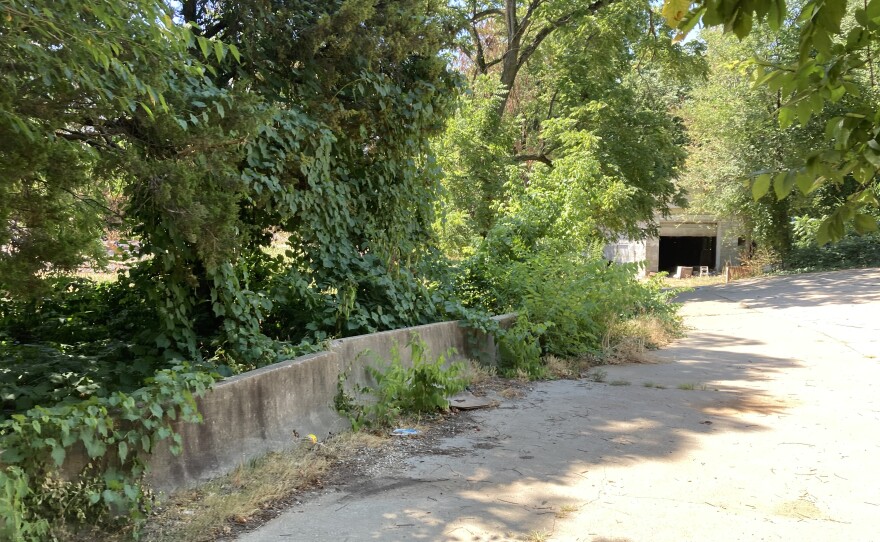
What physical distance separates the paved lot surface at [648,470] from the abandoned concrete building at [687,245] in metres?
28.0

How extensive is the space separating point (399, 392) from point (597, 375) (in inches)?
136

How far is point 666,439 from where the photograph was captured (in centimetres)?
652

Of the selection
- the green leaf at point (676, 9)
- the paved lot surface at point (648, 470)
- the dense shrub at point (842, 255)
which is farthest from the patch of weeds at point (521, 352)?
the dense shrub at point (842, 255)

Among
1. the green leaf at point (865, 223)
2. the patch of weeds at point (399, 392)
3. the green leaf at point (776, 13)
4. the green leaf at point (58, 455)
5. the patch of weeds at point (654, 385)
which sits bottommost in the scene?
the patch of weeds at point (654, 385)

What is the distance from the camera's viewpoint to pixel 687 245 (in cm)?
4359

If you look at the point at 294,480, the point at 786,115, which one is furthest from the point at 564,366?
the point at 786,115

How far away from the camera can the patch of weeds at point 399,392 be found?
6.58 metres

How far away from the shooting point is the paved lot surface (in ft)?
14.6

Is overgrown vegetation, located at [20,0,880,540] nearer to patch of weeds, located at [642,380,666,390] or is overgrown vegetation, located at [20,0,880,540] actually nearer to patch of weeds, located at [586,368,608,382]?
patch of weeds, located at [586,368,608,382]

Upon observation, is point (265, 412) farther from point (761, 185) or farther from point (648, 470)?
point (761, 185)

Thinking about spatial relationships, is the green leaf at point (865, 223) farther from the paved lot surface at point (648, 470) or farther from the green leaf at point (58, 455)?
the green leaf at point (58, 455)

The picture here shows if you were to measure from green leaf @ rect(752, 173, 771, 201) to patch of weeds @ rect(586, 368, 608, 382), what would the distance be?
7.31 m

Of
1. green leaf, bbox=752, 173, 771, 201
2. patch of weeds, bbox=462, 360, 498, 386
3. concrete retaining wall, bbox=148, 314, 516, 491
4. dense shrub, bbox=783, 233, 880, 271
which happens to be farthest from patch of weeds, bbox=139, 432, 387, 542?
dense shrub, bbox=783, 233, 880, 271

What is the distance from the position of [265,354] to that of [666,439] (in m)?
3.58
